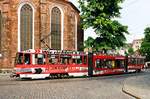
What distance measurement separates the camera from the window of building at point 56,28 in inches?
2378

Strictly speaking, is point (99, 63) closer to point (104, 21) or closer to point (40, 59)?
point (40, 59)

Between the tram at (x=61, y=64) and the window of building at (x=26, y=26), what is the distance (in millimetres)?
15954

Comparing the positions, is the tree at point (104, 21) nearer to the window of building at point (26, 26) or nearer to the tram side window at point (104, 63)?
the window of building at point (26, 26)

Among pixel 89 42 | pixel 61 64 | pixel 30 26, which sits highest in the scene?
pixel 30 26

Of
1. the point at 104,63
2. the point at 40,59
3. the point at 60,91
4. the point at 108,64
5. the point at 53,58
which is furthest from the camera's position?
the point at 108,64

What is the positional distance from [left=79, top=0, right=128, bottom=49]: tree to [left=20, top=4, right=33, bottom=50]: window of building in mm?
7955

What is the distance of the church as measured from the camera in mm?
56906

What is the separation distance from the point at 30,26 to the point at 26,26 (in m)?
0.61

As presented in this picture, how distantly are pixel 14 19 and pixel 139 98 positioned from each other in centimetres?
4238

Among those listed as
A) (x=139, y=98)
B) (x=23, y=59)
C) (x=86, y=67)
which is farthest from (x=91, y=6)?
(x=139, y=98)

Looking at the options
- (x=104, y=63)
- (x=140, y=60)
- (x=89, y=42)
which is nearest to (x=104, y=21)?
(x=89, y=42)

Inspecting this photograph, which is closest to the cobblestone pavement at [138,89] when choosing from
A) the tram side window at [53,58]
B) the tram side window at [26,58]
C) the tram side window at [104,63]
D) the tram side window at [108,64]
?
the tram side window at [53,58]

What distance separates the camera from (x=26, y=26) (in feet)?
191

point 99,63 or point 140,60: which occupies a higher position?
point 140,60
